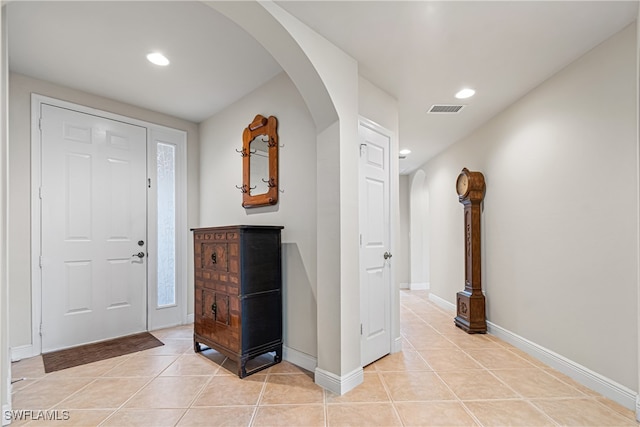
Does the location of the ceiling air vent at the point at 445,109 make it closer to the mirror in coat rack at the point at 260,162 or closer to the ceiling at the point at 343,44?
the ceiling at the point at 343,44

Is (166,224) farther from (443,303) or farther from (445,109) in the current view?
(443,303)

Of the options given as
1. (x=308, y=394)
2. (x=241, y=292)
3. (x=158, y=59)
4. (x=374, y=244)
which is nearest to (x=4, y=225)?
(x=241, y=292)

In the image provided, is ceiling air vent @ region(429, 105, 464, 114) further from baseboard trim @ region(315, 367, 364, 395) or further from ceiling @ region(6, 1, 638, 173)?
baseboard trim @ region(315, 367, 364, 395)

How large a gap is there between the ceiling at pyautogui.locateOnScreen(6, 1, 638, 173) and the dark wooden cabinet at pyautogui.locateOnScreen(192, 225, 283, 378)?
1438 millimetres

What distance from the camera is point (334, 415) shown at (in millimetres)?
1975

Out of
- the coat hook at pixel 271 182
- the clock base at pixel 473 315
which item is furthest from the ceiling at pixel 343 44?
the clock base at pixel 473 315

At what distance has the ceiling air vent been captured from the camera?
11.4 ft

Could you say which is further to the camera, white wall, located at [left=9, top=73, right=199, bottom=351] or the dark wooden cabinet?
white wall, located at [left=9, top=73, right=199, bottom=351]

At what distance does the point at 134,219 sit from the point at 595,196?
14.1ft

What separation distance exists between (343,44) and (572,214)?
7.22 ft

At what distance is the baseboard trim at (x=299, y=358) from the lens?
103 inches

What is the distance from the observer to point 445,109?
11.6 ft

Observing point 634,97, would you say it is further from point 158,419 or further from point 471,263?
point 158,419

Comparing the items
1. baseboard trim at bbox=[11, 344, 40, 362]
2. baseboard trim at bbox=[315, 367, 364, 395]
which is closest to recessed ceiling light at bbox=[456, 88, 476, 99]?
baseboard trim at bbox=[315, 367, 364, 395]
